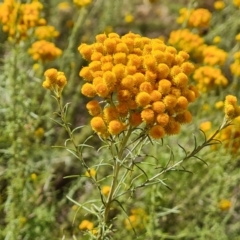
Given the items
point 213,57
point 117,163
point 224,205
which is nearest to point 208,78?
point 213,57

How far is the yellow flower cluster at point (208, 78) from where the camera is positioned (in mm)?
4395

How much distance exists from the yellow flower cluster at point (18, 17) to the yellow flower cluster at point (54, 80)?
1328 mm

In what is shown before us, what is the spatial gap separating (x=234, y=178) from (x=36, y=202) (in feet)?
5.78

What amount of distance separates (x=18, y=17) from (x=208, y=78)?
65.7 inches

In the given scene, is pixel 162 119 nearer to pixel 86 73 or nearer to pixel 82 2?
pixel 86 73

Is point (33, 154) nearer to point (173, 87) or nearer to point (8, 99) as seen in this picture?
point (8, 99)

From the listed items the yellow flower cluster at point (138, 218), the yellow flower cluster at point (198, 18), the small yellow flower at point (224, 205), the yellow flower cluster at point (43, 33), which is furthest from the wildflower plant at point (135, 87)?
the yellow flower cluster at point (198, 18)

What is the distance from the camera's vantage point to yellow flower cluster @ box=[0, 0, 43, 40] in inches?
154

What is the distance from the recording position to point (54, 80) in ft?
Result: 8.48

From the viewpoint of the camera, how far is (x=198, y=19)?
5.04m

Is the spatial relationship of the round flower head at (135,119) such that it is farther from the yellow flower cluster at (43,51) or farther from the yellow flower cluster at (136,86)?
the yellow flower cluster at (43,51)

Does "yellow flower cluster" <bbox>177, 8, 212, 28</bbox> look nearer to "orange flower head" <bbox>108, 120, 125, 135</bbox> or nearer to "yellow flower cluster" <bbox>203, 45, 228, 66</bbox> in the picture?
"yellow flower cluster" <bbox>203, 45, 228, 66</bbox>

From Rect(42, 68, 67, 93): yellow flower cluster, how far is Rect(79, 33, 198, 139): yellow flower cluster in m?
0.12

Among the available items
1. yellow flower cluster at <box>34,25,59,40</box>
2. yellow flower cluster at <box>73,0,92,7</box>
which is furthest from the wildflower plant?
yellow flower cluster at <box>73,0,92,7</box>
